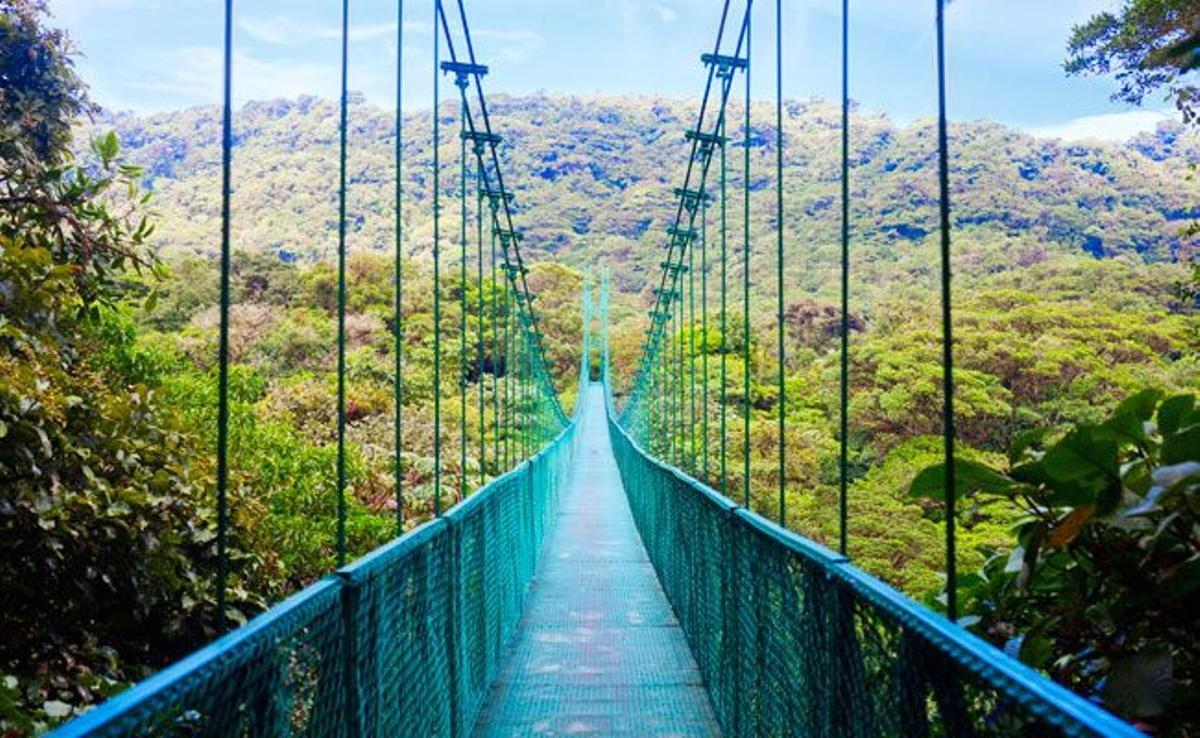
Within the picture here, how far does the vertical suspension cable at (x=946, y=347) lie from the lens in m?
1.25

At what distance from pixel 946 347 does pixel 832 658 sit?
0.53 metres

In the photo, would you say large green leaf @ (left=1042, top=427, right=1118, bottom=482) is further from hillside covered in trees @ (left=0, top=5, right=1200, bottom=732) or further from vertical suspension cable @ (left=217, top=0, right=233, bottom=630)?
vertical suspension cable @ (left=217, top=0, right=233, bottom=630)

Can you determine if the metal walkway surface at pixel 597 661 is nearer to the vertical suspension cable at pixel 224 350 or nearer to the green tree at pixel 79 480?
the green tree at pixel 79 480

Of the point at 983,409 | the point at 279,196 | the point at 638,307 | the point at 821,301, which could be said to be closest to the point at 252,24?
the point at 983,409

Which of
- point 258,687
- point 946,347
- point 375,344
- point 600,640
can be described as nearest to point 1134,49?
point 600,640

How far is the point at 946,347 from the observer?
1.37 meters

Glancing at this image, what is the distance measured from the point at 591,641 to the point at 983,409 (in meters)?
11.0

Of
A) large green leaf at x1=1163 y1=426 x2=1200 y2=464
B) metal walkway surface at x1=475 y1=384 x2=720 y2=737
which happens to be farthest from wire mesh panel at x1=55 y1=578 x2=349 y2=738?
metal walkway surface at x1=475 y1=384 x2=720 y2=737

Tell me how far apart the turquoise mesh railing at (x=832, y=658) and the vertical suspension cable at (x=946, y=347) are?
0.11 metres

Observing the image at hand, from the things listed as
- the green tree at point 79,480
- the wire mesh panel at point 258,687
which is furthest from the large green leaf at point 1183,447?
the green tree at point 79,480

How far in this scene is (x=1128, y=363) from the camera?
49.2 feet

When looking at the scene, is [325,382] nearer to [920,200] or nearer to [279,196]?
[920,200]

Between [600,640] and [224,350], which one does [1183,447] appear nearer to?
[224,350]

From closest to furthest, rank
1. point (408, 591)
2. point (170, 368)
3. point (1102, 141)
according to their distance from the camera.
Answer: point (408, 591), point (170, 368), point (1102, 141)
